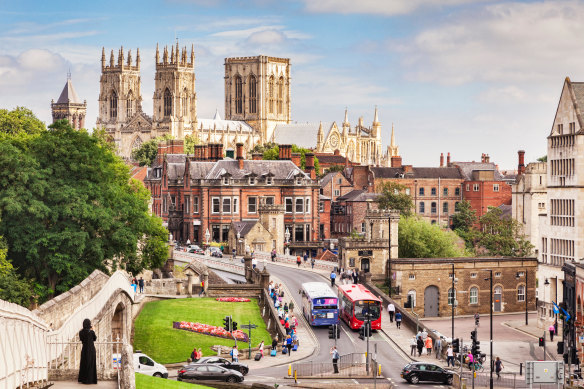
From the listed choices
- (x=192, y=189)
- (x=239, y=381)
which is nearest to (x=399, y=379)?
(x=239, y=381)

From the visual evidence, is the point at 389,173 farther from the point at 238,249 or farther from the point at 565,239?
the point at 565,239

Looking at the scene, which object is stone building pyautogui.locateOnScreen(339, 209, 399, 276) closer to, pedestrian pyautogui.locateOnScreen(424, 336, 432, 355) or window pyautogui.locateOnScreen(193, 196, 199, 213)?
window pyautogui.locateOnScreen(193, 196, 199, 213)

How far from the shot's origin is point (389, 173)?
148m

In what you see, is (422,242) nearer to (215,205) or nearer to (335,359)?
(215,205)

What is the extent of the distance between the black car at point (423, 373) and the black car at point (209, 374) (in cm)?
846

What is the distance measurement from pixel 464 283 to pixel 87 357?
201 feet

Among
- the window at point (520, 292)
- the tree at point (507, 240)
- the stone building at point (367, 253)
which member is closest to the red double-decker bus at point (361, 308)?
the stone building at point (367, 253)

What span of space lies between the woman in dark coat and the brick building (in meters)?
76.1

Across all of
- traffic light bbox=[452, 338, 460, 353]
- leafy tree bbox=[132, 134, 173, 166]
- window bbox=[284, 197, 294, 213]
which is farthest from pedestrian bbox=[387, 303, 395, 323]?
leafy tree bbox=[132, 134, 173, 166]

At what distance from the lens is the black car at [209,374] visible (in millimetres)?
43406

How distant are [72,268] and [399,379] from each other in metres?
18.3

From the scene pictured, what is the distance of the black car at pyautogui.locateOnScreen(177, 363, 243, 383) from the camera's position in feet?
142

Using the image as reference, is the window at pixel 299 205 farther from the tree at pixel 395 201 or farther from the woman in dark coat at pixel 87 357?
the woman in dark coat at pixel 87 357

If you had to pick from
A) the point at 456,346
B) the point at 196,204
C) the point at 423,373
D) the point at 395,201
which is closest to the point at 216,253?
the point at 196,204
